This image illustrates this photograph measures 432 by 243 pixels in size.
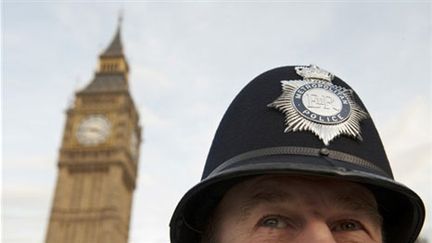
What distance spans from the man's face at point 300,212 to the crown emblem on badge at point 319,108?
0.12m

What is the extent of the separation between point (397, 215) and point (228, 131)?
47cm

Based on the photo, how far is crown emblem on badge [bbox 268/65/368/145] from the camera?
3.88 feet

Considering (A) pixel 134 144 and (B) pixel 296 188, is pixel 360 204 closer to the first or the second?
(B) pixel 296 188

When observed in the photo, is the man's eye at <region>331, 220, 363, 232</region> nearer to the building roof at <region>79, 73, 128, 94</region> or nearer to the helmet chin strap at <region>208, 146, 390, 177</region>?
the helmet chin strap at <region>208, 146, 390, 177</region>

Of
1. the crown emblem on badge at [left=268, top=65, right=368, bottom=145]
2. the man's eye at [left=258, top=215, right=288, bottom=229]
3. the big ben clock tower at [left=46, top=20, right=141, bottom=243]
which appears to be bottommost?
the man's eye at [left=258, top=215, right=288, bottom=229]

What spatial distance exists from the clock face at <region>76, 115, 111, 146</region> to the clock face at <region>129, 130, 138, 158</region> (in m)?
1.95

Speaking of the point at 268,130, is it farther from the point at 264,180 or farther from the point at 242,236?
the point at 242,236

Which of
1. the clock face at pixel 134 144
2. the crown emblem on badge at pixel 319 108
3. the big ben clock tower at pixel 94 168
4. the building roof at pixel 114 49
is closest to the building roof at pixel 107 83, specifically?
the big ben clock tower at pixel 94 168

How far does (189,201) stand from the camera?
4.25 feet

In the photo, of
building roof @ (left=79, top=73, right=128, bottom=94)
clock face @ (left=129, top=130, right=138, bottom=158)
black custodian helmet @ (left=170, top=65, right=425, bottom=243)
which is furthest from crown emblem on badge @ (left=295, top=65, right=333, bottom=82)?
clock face @ (left=129, top=130, right=138, bottom=158)

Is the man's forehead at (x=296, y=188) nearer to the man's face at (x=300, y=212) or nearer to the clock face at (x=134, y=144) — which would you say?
the man's face at (x=300, y=212)

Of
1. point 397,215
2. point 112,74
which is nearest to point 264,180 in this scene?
point 397,215

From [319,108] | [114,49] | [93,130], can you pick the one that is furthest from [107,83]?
[319,108]

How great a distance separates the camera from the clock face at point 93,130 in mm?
31469
